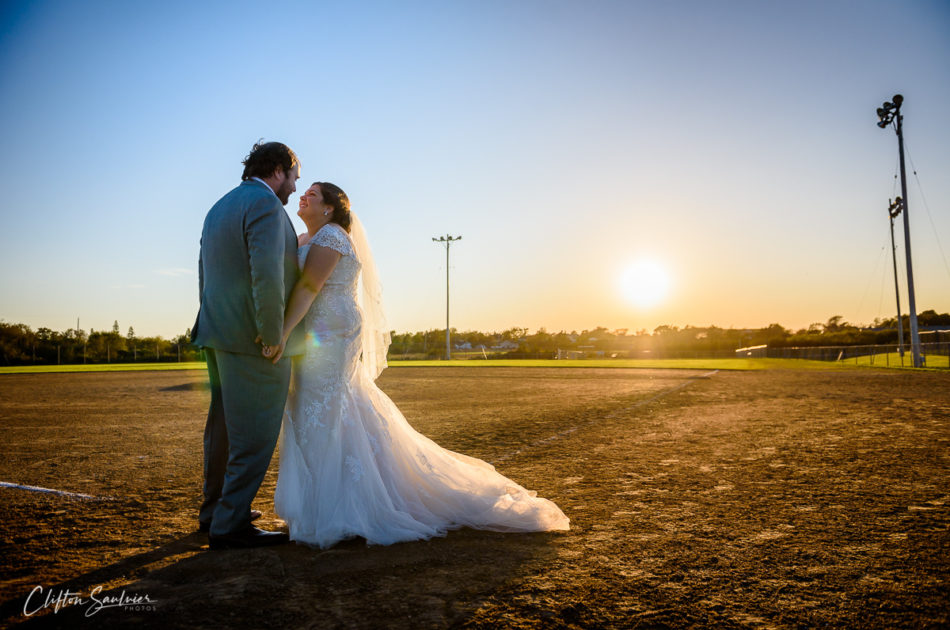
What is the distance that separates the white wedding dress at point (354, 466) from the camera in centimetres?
317

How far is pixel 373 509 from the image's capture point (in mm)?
3195

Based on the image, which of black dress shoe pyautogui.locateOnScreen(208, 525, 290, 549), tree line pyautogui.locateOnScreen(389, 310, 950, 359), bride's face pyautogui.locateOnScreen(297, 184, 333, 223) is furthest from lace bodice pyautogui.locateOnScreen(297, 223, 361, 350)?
tree line pyautogui.locateOnScreen(389, 310, 950, 359)

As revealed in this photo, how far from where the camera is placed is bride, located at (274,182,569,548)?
3.18 m

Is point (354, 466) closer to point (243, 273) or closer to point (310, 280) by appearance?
point (310, 280)

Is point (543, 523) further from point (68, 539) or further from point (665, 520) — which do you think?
point (68, 539)

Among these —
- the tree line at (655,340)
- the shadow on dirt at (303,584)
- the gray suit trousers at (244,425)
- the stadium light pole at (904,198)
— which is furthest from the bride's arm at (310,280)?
the tree line at (655,340)

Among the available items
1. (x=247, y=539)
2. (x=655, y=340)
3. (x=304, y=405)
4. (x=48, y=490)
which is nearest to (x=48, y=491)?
(x=48, y=490)

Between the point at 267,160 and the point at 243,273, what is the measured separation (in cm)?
70

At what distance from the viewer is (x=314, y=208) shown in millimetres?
3637

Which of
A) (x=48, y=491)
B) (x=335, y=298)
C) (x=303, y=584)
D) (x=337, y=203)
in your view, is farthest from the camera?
(x=48, y=491)

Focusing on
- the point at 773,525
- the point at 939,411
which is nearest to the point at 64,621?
the point at 773,525

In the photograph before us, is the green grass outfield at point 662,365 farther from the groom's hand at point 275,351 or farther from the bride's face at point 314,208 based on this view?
the groom's hand at point 275,351

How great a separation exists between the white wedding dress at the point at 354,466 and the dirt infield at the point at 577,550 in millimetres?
139

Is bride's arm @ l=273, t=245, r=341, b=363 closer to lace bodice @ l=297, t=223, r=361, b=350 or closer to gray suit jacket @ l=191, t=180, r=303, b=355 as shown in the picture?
lace bodice @ l=297, t=223, r=361, b=350
